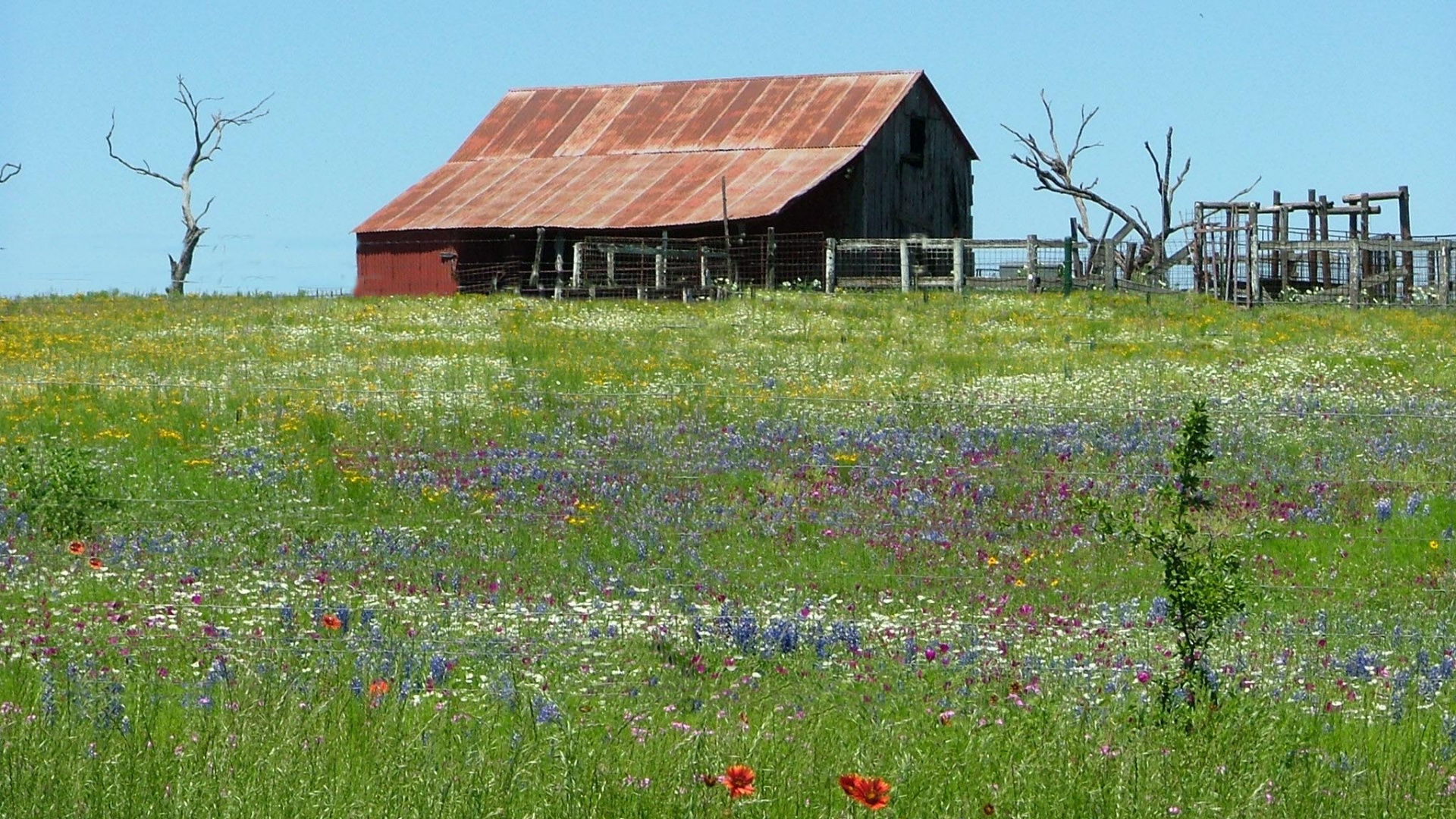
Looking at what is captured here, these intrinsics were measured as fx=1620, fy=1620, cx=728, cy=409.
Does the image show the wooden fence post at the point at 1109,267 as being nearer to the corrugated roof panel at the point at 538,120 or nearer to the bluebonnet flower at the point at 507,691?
the corrugated roof panel at the point at 538,120

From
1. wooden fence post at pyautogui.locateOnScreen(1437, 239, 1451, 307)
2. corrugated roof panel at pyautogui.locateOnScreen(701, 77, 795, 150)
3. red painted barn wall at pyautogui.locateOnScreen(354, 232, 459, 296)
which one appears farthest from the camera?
corrugated roof panel at pyautogui.locateOnScreen(701, 77, 795, 150)

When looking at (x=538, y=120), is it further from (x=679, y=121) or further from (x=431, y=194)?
(x=679, y=121)

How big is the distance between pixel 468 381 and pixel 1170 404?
760cm

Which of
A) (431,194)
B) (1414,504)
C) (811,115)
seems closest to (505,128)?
(431,194)

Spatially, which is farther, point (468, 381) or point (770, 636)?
point (468, 381)

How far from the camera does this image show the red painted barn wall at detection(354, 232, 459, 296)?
42.7 meters

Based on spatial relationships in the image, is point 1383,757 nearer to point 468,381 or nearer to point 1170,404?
point 1170,404

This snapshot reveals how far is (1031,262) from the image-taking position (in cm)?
3422

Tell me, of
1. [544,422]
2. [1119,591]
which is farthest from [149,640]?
[544,422]

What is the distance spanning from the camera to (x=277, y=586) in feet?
29.5

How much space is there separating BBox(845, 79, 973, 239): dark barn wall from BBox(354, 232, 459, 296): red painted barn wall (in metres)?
10.8

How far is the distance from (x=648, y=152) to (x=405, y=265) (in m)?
7.27

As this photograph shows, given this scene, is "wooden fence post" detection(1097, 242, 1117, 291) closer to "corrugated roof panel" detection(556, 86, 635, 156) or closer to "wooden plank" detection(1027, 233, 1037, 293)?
"wooden plank" detection(1027, 233, 1037, 293)

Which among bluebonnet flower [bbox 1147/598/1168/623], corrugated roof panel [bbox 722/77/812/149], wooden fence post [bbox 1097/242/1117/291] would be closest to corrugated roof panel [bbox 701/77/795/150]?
corrugated roof panel [bbox 722/77/812/149]
